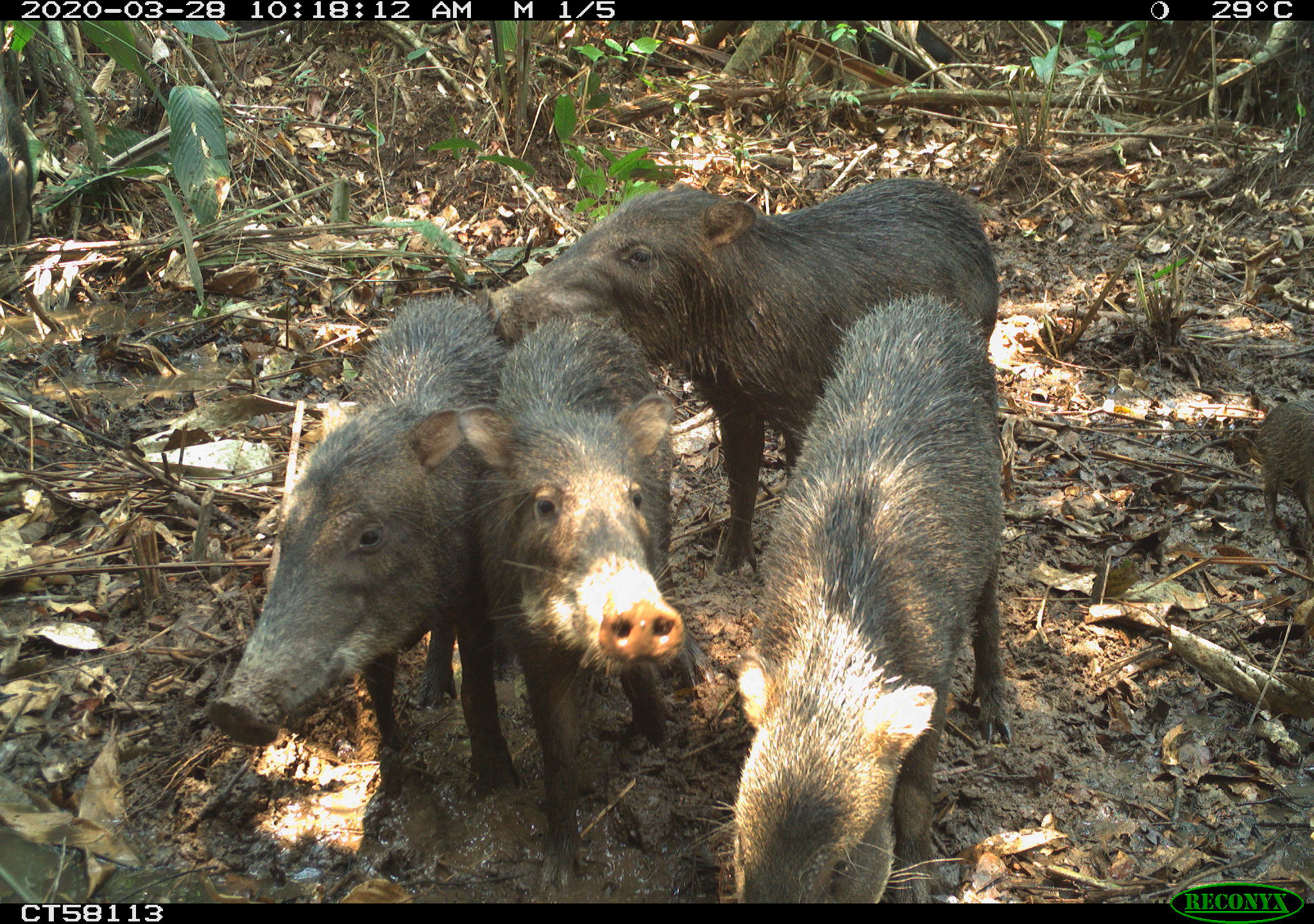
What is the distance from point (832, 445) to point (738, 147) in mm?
5624

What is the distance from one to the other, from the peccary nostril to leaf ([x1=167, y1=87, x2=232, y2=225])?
475 cm

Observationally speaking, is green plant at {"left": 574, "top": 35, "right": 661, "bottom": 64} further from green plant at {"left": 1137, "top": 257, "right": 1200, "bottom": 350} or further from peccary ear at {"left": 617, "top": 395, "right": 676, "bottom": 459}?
peccary ear at {"left": 617, "top": 395, "right": 676, "bottom": 459}

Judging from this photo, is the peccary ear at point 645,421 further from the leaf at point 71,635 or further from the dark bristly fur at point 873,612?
the leaf at point 71,635

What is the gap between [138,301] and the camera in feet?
22.2

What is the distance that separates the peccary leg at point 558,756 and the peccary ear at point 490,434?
693 millimetres

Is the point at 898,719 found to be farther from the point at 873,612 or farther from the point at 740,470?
the point at 740,470

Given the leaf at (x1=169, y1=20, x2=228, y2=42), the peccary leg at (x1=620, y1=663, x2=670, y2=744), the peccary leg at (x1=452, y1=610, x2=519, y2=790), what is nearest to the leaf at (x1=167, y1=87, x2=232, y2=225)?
the leaf at (x1=169, y1=20, x2=228, y2=42)

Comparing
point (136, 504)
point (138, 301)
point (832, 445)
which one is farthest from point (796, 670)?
point (138, 301)

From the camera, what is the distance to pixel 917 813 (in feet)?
11.8

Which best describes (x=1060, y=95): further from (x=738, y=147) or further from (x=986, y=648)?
→ (x=986, y=648)

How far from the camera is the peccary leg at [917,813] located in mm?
3543

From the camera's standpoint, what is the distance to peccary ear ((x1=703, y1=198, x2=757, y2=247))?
537 centimetres

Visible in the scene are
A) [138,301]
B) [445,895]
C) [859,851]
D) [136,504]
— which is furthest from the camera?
[138,301]
